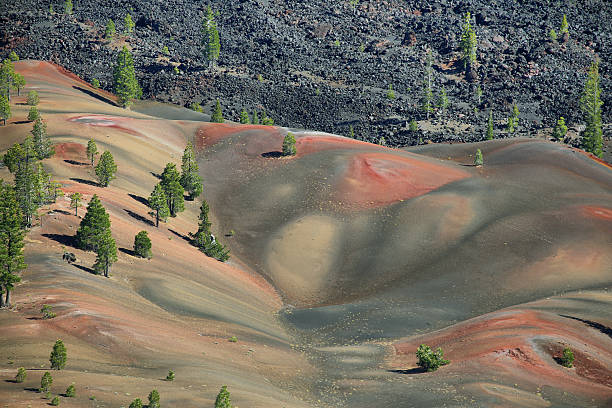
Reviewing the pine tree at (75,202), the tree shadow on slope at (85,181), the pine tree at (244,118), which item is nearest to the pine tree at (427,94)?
the pine tree at (244,118)

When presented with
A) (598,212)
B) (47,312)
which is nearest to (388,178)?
(598,212)

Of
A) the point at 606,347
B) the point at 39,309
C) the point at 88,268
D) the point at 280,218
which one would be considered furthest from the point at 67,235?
the point at 606,347

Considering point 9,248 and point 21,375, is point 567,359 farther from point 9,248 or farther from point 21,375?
point 9,248

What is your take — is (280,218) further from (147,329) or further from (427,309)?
(147,329)

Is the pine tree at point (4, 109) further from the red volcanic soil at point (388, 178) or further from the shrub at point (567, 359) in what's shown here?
the shrub at point (567, 359)

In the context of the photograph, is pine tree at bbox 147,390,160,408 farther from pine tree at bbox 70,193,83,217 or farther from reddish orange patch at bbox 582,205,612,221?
reddish orange patch at bbox 582,205,612,221

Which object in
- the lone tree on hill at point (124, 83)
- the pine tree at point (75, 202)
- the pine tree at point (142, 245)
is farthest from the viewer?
the lone tree on hill at point (124, 83)
